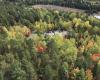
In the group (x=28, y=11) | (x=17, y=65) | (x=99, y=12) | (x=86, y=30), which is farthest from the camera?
(x=99, y=12)

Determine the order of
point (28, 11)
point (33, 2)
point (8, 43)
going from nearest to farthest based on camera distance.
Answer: point (8, 43) → point (28, 11) → point (33, 2)

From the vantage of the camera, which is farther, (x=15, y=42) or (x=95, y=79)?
(x=15, y=42)

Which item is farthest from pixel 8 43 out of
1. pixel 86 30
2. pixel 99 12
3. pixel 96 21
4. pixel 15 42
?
pixel 99 12

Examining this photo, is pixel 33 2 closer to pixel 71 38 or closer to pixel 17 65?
pixel 71 38

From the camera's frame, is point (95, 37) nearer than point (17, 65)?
No

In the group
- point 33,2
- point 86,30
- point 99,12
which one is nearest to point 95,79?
point 86,30

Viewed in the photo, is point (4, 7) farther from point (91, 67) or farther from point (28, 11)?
point (91, 67)
